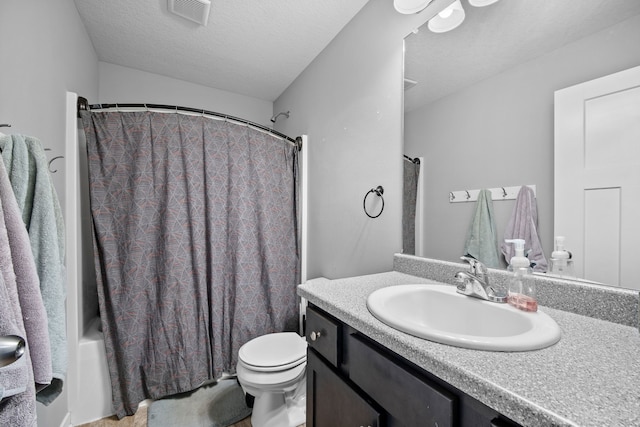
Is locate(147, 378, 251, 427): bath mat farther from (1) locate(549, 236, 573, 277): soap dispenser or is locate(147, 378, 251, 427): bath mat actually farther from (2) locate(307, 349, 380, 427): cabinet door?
(1) locate(549, 236, 573, 277): soap dispenser

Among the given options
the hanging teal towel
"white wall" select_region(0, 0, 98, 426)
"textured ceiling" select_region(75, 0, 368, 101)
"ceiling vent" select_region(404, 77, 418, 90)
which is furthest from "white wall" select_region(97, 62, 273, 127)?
the hanging teal towel

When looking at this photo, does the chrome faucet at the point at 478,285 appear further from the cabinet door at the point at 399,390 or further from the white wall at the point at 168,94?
the white wall at the point at 168,94

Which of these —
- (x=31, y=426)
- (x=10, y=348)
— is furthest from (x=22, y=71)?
(x=31, y=426)

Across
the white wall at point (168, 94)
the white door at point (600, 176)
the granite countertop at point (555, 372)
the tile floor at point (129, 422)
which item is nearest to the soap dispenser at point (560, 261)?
the white door at point (600, 176)

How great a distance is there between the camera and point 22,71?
1.01 m

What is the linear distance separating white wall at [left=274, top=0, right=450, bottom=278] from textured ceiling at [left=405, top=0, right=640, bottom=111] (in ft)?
0.35

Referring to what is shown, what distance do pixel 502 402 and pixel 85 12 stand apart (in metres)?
2.59

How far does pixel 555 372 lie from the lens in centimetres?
45

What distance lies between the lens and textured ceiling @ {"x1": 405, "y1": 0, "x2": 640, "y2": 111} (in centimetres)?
77

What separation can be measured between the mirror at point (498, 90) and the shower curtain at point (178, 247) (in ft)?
3.85

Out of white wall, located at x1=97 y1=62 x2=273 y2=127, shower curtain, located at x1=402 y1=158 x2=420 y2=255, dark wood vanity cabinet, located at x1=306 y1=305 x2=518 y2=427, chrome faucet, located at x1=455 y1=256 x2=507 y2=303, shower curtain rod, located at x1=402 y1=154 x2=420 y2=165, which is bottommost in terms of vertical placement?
dark wood vanity cabinet, located at x1=306 y1=305 x2=518 y2=427

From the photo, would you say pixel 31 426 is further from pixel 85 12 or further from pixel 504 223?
pixel 85 12

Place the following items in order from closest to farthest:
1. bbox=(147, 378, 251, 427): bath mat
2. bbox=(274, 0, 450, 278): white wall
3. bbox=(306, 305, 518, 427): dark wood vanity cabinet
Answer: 1. bbox=(306, 305, 518, 427): dark wood vanity cabinet
2. bbox=(274, 0, 450, 278): white wall
3. bbox=(147, 378, 251, 427): bath mat

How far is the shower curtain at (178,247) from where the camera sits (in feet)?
4.98
